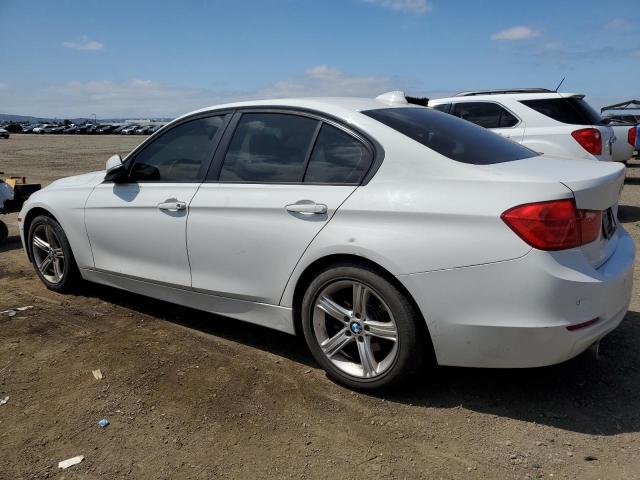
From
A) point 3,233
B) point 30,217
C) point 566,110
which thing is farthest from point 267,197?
point 566,110

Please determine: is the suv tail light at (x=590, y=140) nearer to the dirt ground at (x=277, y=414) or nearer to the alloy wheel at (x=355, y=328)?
the dirt ground at (x=277, y=414)

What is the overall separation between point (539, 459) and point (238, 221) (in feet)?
6.84

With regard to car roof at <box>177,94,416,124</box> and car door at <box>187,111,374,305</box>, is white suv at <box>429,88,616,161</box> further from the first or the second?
car door at <box>187,111,374,305</box>

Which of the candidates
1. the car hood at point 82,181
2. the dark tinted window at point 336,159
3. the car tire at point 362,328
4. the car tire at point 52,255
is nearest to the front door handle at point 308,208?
the dark tinted window at point 336,159

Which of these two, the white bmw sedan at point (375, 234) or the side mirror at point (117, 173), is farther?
the side mirror at point (117, 173)

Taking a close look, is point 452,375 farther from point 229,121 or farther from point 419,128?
point 229,121

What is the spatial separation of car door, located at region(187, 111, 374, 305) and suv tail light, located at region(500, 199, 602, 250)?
887 mm

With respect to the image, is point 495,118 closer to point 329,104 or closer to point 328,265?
point 329,104

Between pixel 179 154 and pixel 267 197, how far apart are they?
100cm

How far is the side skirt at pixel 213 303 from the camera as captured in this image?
3443mm

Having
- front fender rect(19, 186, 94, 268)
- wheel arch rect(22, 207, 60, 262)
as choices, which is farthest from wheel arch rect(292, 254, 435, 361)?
wheel arch rect(22, 207, 60, 262)

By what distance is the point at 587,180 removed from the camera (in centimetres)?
277

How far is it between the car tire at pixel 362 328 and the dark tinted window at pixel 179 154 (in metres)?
1.29

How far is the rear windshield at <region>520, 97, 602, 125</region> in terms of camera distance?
771cm
